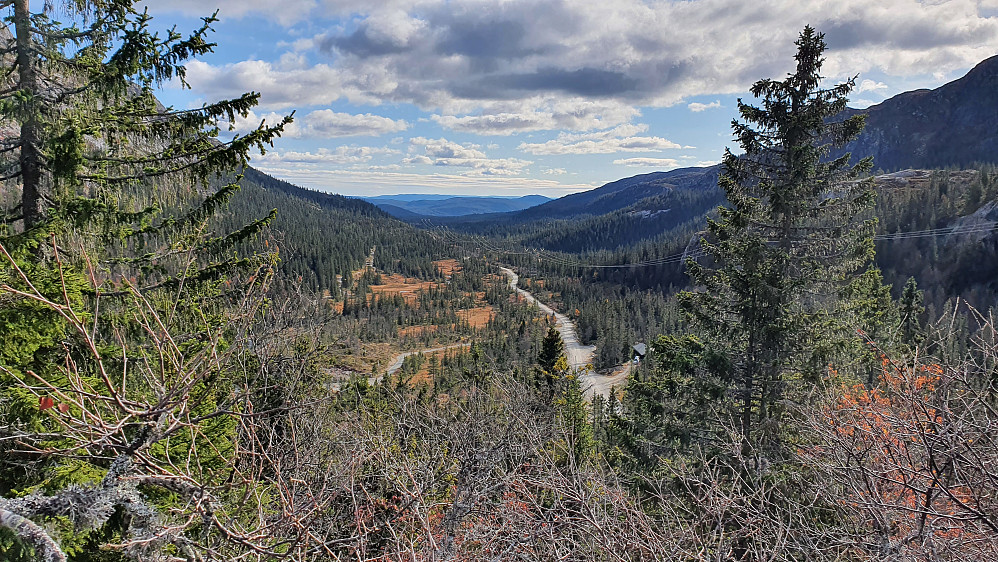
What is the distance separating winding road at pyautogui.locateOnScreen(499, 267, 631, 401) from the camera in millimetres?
51856

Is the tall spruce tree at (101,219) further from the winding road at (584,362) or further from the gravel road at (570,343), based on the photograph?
the gravel road at (570,343)

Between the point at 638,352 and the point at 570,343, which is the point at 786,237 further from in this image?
the point at 570,343

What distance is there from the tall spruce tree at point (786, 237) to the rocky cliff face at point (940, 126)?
19261cm

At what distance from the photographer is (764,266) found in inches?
351

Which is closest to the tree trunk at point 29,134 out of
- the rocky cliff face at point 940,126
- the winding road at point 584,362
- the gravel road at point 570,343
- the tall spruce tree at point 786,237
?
the tall spruce tree at point 786,237

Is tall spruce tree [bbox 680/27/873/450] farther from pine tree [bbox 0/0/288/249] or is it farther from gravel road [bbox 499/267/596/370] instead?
gravel road [bbox 499/267/596/370]

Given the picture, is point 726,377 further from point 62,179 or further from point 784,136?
point 62,179

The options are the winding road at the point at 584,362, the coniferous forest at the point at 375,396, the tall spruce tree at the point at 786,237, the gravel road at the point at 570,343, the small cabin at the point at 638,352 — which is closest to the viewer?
the coniferous forest at the point at 375,396

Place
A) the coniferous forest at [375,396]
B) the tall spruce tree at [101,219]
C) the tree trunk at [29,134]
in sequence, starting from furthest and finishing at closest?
the tree trunk at [29,134] → the tall spruce tree at [101,219] → the coniferous forest at [375,396]

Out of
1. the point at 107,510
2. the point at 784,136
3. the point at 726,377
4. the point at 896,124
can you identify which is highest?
the point at 896,124

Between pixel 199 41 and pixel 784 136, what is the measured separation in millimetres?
9671

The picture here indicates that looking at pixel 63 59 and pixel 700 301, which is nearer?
pixel 63 59

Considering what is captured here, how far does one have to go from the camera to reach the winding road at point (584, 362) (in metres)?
51.9

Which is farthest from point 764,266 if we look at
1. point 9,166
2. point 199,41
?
point 9,166
